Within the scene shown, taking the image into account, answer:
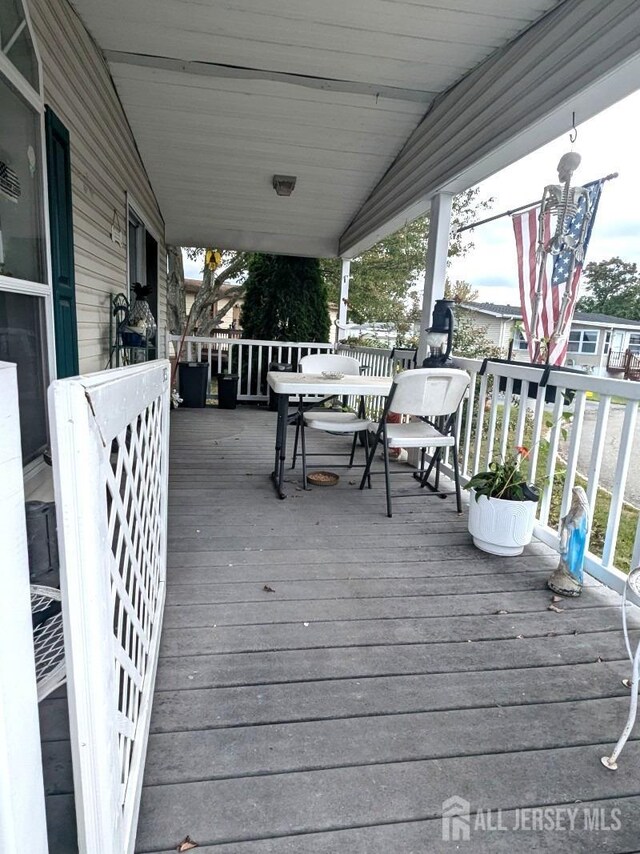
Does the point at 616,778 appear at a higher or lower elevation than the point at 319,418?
lower

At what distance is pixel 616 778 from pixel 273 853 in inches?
34.9

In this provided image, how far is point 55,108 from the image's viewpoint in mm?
2354

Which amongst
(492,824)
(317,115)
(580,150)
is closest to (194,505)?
(492,824)

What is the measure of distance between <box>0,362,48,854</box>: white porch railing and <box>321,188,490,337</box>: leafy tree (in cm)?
1113

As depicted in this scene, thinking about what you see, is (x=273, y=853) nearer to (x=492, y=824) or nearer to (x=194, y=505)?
(x=492, y=824)

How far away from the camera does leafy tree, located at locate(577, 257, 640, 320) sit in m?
18.3

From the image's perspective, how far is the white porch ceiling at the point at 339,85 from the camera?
2580 mm

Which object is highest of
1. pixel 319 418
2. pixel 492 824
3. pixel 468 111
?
pixel 468 111

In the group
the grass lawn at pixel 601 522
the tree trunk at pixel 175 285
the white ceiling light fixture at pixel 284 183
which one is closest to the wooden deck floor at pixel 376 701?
the grass lawn at pixel 601 522

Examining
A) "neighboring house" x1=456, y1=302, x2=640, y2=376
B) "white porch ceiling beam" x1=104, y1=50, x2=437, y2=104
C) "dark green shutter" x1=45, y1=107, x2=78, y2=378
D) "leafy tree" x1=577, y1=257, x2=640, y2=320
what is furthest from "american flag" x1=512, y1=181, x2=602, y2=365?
"leafy tree" x1=577, y1=257, x2=640, y2=320

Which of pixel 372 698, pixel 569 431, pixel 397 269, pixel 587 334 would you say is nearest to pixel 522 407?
pixel 569 431

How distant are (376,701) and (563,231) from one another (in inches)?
106

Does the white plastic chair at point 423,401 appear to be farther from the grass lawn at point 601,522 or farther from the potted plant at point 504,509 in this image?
the grass lawn at point 601,522

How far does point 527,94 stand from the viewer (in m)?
2.50
